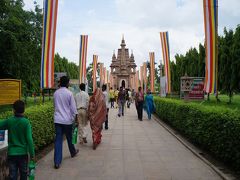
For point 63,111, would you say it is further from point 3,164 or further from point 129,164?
point 3,164

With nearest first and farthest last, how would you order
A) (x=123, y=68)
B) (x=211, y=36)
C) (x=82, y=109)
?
(x=82, y=109), (x=211, y=36), (x=123, y=68)

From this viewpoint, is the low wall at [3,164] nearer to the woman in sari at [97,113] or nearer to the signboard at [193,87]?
the woman in sari at [97,113]

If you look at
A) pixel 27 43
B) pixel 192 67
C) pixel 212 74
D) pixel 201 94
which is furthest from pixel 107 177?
pixel 192 67

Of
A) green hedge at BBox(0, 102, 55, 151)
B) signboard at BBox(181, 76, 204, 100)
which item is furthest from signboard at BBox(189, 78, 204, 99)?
green hedge at BBox(0, 102, 55, 151)

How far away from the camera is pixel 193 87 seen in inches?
682

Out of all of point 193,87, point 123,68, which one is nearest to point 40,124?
point 193,87

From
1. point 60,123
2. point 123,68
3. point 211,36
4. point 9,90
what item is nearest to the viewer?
point 60,123

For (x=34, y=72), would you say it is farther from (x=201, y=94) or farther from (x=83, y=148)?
(x=83, y=148)

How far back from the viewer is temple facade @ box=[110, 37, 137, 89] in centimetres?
8606

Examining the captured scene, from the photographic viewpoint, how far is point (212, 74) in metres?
10.4

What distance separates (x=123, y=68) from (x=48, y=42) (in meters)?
77.0

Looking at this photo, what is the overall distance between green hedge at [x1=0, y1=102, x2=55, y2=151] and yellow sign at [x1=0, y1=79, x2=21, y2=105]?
499mm

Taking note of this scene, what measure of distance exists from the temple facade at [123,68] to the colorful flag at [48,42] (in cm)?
7356

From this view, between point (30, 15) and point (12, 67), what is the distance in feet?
20.6
